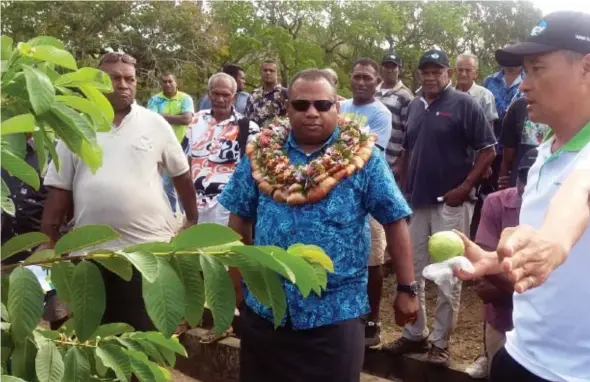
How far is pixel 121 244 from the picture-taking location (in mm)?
3299

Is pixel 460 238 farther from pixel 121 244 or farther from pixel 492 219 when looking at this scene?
pixel 121 244

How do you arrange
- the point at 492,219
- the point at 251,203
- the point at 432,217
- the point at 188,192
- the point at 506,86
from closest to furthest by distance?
the point at 492,219 < the point at 251,203 < the point at 188,192 < the point at 432,217 < the point at 506,86

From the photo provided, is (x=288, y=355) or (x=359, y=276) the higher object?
(x=359, y=276)

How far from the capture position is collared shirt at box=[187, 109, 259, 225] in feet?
15.3

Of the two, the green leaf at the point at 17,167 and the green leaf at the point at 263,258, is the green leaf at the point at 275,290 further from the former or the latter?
the green leaf at the point at 17,167

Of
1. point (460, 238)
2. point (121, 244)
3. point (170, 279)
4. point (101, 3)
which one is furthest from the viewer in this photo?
point (101, 3)

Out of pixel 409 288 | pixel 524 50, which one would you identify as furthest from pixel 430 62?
pixel 524 50

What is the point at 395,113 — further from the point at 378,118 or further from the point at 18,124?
the point at 18,124

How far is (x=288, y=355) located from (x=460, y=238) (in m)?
1.54

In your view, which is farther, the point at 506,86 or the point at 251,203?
the point at 506,86

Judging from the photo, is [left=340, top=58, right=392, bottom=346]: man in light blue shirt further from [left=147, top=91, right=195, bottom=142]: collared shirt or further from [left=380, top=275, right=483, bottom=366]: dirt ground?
[left=147, top=91, right=195, bottom=142]: collared shirt

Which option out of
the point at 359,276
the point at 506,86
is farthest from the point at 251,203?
the point at 506,86

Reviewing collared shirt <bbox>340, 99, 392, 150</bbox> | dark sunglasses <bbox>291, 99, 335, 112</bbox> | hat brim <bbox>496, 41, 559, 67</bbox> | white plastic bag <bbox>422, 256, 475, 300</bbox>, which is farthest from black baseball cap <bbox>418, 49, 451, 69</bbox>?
white plastic bag <bbox>422, 256, 475, 300</bbox>

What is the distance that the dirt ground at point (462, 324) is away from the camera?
4.43 m
